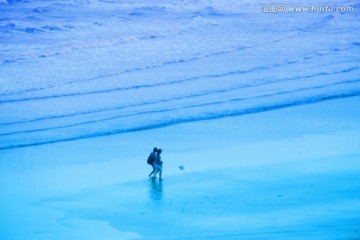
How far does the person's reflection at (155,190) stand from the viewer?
12438mm

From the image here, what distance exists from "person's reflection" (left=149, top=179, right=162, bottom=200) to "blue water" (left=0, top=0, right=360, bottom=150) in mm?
4556

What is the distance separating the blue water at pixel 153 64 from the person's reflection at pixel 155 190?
456 cm

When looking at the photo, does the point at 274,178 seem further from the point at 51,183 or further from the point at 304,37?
the point at 304,37

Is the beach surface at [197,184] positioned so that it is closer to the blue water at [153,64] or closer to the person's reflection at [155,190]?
the person's reflection at [155,190]

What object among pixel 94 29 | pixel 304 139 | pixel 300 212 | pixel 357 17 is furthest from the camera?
pixel 357 17

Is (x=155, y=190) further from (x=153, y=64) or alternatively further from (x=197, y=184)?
(x=153, y=64)

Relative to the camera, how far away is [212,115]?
19.3 meters

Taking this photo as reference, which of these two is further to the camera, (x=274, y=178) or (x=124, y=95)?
(x=124, y=95)

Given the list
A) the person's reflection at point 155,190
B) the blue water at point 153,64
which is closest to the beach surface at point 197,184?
the person's reflection at point 155,190

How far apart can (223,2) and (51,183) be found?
41.1m

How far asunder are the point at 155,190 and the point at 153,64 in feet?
54.4

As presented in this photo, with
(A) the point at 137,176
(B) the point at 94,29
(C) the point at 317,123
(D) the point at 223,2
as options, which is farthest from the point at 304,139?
(D) the point at 223,2

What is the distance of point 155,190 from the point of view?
1280 cm

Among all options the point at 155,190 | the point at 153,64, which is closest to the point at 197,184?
the point at 155,190
